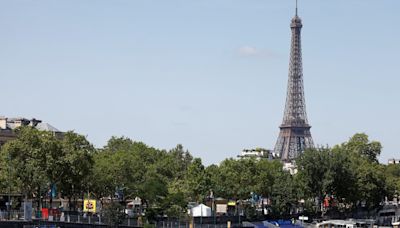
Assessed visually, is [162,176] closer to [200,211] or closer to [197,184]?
[197,184]

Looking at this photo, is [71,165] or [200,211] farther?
[200,211]

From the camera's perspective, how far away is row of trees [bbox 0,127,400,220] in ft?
265

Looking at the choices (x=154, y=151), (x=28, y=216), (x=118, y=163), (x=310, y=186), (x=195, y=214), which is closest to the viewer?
(x=28, y=216)

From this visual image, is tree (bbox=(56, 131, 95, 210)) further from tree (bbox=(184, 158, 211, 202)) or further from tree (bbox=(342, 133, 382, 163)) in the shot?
tree (bbox=(342, 133, 382, 163))

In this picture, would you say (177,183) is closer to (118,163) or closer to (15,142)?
(118,163)

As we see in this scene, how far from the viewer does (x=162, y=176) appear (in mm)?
108188

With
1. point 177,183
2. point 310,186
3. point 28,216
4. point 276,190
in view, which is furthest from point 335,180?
point 28,216

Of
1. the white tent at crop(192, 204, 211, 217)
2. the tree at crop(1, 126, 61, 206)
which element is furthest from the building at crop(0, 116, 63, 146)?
the white tent at crop(192, 204, 211, 217)

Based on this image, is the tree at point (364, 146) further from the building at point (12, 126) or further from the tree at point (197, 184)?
the tree at point (197, 184)

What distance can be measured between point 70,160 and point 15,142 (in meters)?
5.19

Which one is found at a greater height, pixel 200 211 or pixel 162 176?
pixel 162 176

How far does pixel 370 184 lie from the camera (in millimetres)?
127000

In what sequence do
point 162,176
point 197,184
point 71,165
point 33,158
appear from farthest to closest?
1. point 162,176
2. point 197,184
3. point 71,165
4. point 33,158

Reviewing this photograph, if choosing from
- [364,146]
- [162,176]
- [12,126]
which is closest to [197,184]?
[162,176]
